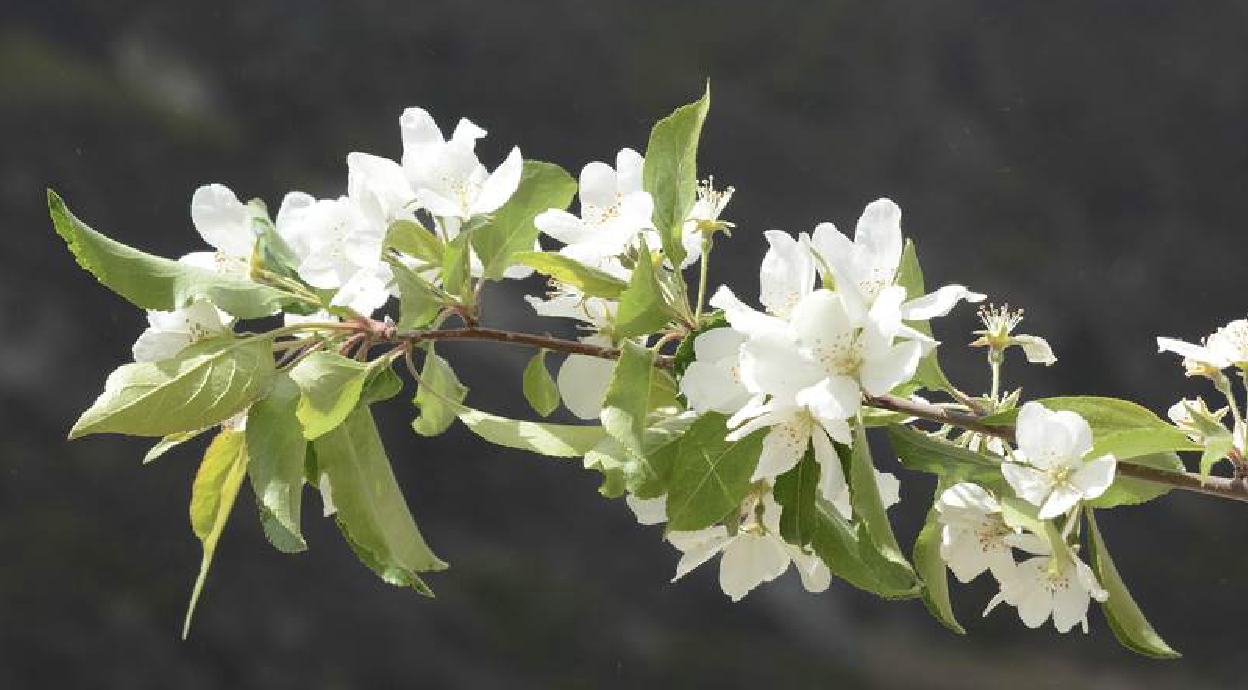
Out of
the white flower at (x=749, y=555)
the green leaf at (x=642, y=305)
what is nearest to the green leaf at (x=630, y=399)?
the green leaf at (x=642, y=305)

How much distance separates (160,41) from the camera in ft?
12.0

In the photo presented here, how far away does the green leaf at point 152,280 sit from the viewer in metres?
0.57

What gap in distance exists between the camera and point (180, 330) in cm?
61

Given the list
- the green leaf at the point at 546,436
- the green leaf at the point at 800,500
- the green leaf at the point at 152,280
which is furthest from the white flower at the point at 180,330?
the green leaf at the point at 800,500

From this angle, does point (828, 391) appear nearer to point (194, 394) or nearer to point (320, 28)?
point (194, 394)

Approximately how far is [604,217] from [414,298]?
9 centimetres

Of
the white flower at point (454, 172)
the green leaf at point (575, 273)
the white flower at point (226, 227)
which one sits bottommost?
the white flower at point (226, 227)

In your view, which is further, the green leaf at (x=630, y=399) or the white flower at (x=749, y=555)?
the white flower at (x=749, y=555)

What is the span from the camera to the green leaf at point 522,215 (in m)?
0.63

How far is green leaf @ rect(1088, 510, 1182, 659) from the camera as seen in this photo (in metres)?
0.59

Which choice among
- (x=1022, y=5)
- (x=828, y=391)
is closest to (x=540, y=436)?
(x=828, y=391)

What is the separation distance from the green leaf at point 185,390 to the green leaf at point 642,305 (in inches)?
5.5

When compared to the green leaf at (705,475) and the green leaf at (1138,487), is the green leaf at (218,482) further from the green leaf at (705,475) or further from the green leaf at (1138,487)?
the green leaf at (1138,487)

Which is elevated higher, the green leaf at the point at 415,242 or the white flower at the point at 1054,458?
the white flower at the point at 1054,458
